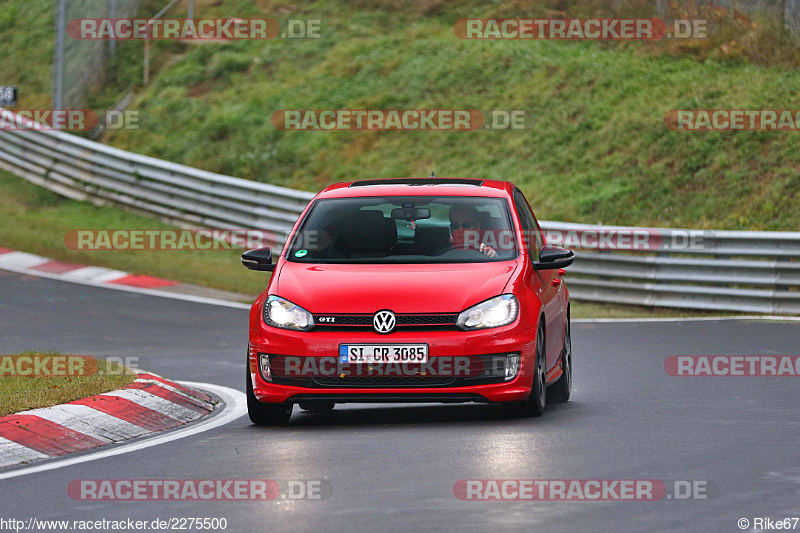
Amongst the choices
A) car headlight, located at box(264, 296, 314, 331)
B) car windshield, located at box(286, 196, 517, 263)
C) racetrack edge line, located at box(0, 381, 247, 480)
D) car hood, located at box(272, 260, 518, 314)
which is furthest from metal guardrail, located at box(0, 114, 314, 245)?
car headlight, located at box(264, 296, 314, 331)

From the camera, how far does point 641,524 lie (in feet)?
21.1

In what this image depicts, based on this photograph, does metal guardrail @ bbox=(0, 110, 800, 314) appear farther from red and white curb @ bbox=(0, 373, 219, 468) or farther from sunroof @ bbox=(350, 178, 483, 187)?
red and white curb @ bbox=(0, 373, 219, 468)

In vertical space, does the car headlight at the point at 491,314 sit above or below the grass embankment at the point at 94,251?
above

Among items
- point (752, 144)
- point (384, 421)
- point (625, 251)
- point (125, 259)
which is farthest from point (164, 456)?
point (752, 144)

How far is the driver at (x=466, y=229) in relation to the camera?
1034cm

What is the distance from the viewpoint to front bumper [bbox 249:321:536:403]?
943cm

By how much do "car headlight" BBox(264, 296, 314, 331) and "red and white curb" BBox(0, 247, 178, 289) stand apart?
11.8m

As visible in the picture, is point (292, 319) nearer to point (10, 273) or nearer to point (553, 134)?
point (10, 273)

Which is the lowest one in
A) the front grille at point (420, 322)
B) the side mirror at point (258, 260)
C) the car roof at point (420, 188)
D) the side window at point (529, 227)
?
the front grille at point (420, 322)

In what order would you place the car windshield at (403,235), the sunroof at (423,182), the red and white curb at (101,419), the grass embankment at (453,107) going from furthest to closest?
1. the grass embankment at (453,107)
2. the sunroof at (423,182)
3. the car windshield at (403,235)
4. the red and white curb at (101,419)

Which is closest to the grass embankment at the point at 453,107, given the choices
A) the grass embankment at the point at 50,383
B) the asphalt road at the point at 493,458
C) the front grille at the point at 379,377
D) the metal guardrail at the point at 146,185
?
the metal guardrail at the point at 146,185

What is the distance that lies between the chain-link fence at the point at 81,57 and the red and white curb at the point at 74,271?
26.2 feet

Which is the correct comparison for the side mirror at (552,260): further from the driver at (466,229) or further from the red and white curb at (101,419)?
the red and white curb at (101,419)

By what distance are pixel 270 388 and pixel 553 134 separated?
19217 millimetres
